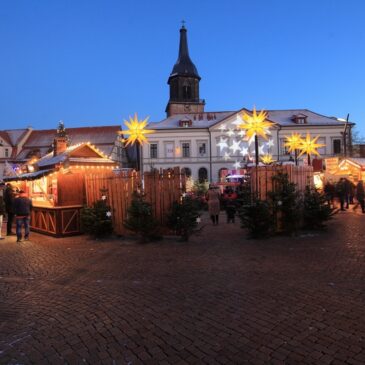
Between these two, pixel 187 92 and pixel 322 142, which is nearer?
pixel 322 142

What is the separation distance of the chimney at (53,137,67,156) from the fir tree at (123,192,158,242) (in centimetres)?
723

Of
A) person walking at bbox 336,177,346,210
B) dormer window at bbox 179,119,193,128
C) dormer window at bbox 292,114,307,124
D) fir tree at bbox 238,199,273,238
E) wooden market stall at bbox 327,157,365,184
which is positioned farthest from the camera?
dormer window at bbox 179,119,193,128

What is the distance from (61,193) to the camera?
12.7 m

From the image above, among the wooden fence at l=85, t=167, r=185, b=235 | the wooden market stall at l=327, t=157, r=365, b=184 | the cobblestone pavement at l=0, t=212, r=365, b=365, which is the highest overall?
the wooden market stall at l=327, t=157, r=365, b=184

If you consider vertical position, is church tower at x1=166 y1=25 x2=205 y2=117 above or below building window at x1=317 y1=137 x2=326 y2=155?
above

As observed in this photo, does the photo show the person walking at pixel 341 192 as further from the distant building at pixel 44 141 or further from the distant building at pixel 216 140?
the distant building at pixel 44 141

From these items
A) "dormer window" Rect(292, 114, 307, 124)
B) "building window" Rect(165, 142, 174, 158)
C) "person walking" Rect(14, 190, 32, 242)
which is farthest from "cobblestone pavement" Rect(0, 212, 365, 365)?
"dormer window" Rect(292, 114, 307, 124)

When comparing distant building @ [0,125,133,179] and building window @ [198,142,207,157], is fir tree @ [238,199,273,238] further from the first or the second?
distant building @ [0,125,133,179]

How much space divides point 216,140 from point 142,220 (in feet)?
150

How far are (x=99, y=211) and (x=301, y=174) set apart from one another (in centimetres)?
657

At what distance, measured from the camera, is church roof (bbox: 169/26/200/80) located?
67025 millimetres

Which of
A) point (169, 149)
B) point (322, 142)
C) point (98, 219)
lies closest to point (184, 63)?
point (169, 149)

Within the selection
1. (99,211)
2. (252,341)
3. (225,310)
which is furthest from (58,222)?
(252,341)

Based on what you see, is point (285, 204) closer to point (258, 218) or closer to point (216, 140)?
point (258, 218)
